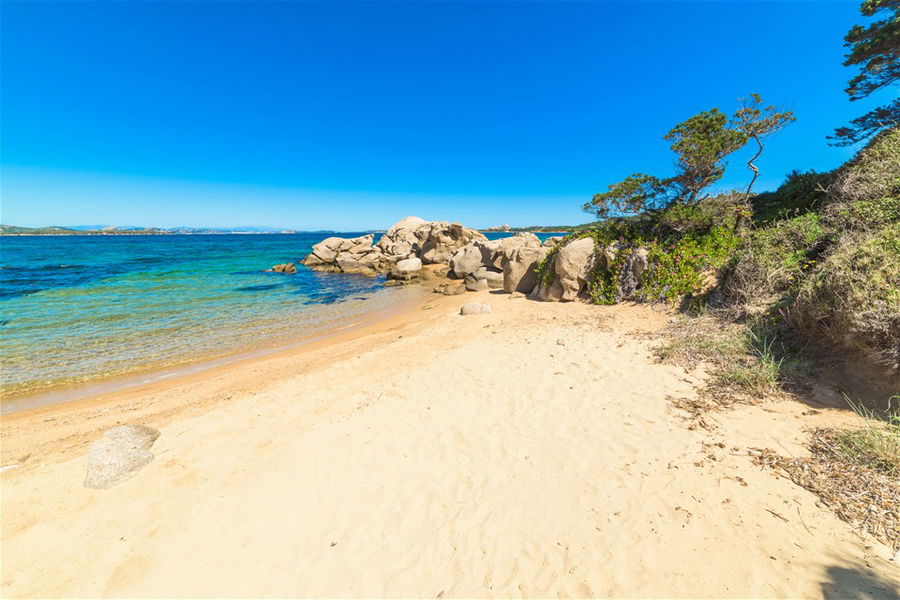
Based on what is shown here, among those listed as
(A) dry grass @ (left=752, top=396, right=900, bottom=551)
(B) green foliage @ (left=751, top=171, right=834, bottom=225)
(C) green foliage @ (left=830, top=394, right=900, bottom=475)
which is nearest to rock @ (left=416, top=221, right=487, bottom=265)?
(B) green foliage @ (left=751, top=171, right=834, bottom=225)

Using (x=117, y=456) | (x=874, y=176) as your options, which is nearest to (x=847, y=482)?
(x=874, y=176)

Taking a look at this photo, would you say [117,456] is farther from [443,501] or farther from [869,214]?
[869,214]

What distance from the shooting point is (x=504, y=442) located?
532 centimetres

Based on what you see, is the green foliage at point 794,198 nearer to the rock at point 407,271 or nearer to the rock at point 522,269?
the rock at point 522,269

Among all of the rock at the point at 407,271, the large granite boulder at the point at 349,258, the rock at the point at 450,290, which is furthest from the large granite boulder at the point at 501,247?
the large granite boulder at the point at 349,258

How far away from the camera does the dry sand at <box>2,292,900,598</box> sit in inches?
128

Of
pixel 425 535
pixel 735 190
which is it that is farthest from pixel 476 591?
pixel 735 190

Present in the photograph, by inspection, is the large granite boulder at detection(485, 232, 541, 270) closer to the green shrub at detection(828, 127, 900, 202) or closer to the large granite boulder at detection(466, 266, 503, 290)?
the large granite boulder at detection(466, 266, 503, 290)

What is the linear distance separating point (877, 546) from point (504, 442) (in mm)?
3783

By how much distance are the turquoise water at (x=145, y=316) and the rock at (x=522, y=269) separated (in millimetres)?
7265

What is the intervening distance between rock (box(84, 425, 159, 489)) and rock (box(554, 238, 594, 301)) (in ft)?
44.2

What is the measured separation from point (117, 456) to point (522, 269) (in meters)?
16.0

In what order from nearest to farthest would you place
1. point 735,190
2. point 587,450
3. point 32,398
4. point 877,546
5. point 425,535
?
point 877,546, point 425,535, point 587,450, point 32,398, point 735,190

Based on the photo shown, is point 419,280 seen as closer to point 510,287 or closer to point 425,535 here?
point 510,287
